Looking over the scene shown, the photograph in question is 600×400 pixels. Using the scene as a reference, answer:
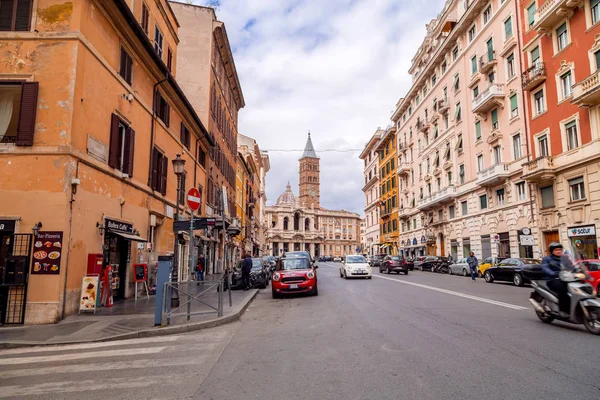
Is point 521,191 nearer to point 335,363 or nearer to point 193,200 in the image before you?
point 193,200

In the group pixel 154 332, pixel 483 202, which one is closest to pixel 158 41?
pixel 154 332

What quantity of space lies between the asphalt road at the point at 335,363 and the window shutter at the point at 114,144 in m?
6.79

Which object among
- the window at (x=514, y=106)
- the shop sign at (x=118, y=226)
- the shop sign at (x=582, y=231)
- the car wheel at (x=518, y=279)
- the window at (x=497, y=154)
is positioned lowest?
the car wheel at (x=518, y=279)

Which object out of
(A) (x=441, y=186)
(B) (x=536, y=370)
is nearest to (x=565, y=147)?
(A) (x=441, y=186)

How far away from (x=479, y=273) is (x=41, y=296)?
85.5 ft

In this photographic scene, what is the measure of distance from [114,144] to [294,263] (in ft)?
26.4

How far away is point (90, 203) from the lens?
458 inches

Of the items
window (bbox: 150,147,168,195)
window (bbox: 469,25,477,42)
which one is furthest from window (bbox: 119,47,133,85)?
window (bbox: 469,25,477,42)

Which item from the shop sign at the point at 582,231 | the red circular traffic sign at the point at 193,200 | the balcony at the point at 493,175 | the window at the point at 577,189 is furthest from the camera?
the balcony at the point at 493,175

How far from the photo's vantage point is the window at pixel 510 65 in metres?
30.9

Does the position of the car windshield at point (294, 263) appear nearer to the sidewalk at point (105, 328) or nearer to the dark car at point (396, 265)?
the sidewalk at point (105, 328)

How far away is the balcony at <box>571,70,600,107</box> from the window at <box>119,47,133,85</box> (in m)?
21.9

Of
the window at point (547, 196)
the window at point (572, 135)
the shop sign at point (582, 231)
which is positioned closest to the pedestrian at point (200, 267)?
the shop sign at point (582, 231)

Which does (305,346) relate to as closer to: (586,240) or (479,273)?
(586,240)
